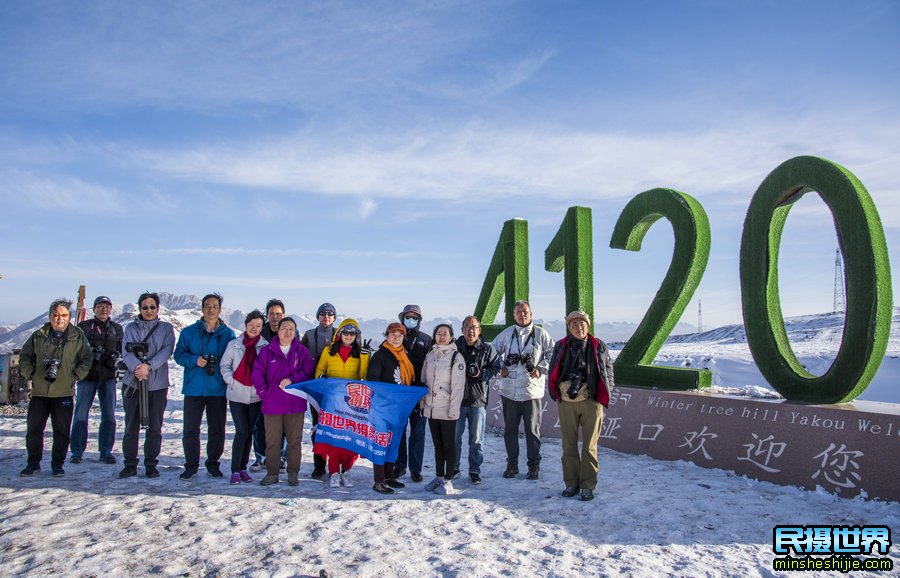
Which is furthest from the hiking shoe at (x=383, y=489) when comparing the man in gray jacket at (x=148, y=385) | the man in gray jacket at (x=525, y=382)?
the man in gray jacket at (x=148, y=385)

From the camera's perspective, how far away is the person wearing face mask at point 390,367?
213 inches

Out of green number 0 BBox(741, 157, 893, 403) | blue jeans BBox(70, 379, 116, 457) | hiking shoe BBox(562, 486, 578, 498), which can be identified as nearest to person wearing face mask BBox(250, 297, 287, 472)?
blue jeans BBox(70, 379, 116, 457)

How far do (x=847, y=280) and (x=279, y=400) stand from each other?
19.6ft

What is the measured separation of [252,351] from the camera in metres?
5.48

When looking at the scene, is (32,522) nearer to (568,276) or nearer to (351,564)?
(351,564)

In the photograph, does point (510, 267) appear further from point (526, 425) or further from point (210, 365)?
point (210, 365)

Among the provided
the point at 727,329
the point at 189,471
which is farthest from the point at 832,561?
the point at 727,329

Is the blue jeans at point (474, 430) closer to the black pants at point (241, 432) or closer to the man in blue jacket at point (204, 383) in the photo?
the black pants at point (241, 432)

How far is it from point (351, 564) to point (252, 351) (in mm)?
2555

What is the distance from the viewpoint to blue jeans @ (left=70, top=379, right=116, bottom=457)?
6246 mm

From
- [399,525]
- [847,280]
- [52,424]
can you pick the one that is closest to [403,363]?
[399,525]

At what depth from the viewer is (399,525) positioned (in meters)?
4.31

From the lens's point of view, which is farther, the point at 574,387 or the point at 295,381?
the point at 295,381

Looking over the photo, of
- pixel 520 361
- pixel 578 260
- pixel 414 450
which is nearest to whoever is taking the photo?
pixel 414 450
